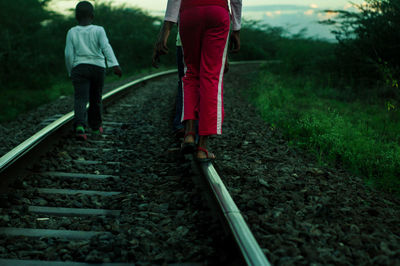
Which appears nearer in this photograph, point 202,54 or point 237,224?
point 237,224

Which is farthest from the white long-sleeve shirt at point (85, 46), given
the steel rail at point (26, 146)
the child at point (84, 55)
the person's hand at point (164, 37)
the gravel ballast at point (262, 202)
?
the person's hand at point (164, 37)

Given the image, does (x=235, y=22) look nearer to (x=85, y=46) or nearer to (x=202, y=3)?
(x=202, y=3)

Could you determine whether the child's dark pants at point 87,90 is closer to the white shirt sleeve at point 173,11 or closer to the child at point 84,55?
the child at point 84,55

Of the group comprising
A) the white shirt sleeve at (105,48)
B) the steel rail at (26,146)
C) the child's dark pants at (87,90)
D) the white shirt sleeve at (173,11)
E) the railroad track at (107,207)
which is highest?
the white shirt sleeve at (173,11)

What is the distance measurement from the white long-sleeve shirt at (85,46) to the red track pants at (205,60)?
148cm

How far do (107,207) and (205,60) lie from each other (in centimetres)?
143

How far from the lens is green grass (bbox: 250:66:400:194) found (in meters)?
3.70

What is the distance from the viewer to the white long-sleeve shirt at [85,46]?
178 inches

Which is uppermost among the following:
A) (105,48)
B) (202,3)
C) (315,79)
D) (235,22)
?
(202,3)

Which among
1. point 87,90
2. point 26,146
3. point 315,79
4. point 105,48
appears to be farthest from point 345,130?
point 315,79

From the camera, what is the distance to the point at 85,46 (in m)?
4.54

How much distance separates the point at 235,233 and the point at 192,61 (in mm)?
1856

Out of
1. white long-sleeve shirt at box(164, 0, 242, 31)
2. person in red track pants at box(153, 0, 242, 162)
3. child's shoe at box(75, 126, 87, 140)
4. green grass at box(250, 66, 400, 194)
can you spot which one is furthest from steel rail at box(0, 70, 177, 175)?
green grass at box(250, 66, 400, 194)

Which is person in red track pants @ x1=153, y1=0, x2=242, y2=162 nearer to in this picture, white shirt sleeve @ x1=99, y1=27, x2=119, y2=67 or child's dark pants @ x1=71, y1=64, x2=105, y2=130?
white shirt sleeve @ x1=99, y1=27, x2=119, y2=67
